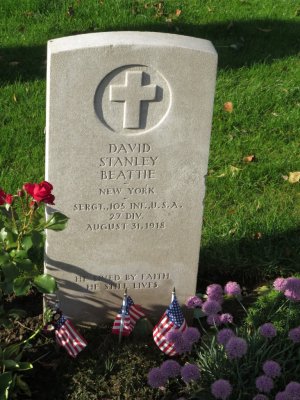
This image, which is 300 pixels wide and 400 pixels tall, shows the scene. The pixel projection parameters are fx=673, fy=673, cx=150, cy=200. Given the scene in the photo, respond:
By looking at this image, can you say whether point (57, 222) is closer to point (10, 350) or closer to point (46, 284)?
point (46, 284)

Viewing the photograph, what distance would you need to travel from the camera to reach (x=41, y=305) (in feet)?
11.2

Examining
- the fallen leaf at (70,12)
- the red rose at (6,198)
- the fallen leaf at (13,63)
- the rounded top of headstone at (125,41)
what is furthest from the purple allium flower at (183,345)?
the fallen leaf at (70,12)

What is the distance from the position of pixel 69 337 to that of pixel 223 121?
96.4 inches

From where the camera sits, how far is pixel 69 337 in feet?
9.94

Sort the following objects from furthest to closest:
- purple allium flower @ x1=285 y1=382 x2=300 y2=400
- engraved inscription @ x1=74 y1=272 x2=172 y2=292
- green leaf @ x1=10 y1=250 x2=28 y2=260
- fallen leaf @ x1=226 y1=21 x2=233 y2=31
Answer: fallen leaf @ x1=226 y1=21 x2=233 y2=31 < engraved inscription @ x1=74 y1=272 x2=172 y2=292 < green leaf @ x1=10 y1=250 x2=28 y2=260 < purple allium flower @ x1=285 y1=382 x2=300 y2=400

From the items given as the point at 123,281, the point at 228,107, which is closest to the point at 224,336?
the point at 123,281

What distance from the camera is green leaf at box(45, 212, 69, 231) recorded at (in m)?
2.72

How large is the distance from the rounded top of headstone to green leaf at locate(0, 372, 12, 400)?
51.0 inches

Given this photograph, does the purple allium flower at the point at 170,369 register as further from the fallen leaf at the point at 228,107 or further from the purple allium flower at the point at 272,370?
the fallen leaf at the point at 228,107

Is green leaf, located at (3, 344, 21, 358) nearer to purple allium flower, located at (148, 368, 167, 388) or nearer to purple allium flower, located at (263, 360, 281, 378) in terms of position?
purple allium flower, located at (148, 368, 167, 388)

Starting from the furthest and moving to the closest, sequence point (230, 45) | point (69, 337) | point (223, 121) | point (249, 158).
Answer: point (230, 45), point (223, 121), point (249, 158), point (69, 337)

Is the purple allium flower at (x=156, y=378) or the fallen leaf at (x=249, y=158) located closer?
the purple allium flower at (x=156, y=378)

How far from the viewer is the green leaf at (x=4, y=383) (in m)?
2.69

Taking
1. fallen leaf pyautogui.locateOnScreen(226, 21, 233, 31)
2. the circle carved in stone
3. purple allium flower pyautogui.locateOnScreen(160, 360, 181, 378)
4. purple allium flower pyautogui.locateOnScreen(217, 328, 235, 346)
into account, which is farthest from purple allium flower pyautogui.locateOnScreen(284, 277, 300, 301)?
fallen leaf pyautogui.locateOnScreen(226, 21, 233, 31)
